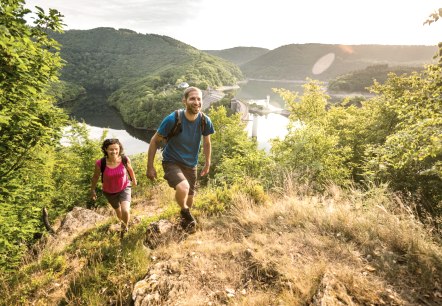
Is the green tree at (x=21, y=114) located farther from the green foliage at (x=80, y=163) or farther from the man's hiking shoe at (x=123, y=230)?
the green foliage at (x=80, y=163)

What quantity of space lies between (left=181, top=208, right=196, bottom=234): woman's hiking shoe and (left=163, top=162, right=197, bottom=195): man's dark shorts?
438mm

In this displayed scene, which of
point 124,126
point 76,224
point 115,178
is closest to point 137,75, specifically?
point 124,126

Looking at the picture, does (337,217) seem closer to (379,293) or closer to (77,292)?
(379,293)

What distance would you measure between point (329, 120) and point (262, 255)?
22409 mm

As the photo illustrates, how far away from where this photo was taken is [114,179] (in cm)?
448

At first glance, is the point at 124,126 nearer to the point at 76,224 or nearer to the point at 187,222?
the point at 76,224

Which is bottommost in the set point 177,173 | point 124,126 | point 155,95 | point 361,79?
point 124,126

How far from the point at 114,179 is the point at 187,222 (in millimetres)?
1643

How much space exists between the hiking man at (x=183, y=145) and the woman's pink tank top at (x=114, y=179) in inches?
41.9

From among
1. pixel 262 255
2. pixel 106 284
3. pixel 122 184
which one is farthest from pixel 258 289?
pixel 122 184

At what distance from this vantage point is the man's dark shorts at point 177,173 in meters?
3.77

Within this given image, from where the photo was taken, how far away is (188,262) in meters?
3.04

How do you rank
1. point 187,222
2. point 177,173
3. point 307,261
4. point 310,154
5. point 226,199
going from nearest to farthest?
1. point 307,261
2. point 177,173
3. point 187,222
4. point 226,199
5. point 310,154

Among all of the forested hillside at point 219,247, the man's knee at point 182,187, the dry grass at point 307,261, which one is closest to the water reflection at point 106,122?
the forested hillside at point 219,247
